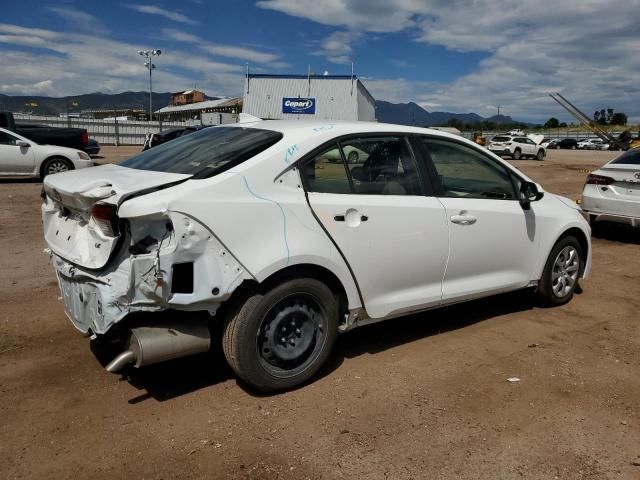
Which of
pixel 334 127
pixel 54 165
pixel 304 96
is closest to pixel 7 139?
pixel 54 165

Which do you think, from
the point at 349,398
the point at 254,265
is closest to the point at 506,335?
the point at 349,398

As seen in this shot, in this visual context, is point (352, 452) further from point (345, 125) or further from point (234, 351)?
point (345, 125)

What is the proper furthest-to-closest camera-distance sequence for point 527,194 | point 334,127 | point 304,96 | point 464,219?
point 304,96, point 527,194, point 464,219, point 334,127

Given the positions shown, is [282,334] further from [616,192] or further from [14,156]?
[14,156]

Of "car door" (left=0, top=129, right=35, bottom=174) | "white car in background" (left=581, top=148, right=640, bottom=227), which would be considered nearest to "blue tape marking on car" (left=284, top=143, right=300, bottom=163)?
"white car in background" (left=581, top=148, right=640, bottom=227)

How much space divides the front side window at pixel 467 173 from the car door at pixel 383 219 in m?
0.24

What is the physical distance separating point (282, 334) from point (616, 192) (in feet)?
22.3

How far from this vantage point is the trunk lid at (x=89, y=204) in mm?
3188

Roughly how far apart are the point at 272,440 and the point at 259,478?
13.0 inches

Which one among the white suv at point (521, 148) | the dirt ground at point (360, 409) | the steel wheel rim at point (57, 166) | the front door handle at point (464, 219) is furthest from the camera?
the white suv at point (521, 148)

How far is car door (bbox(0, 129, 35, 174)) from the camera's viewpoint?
14.0 meters

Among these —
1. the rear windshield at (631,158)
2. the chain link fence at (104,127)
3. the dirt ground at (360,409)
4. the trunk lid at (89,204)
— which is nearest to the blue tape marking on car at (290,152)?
the trunk lid at (89,204)

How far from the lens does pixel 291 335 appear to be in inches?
142

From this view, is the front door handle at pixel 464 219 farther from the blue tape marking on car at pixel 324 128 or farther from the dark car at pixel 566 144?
the dark car at pixel 566 144
